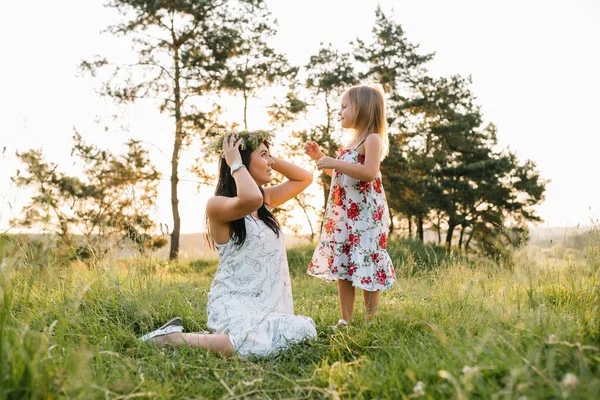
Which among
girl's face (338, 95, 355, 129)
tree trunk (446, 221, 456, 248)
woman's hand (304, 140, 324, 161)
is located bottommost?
tree trunk (446, 221, 456, 248)

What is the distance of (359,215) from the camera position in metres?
4.34

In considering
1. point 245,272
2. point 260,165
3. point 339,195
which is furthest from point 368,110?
point 245,272

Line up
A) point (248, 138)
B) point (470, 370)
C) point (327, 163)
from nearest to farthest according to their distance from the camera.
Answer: point (470, 370) → point (248, 138) → point (327, 163)

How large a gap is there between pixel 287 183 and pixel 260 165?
1.73 feet

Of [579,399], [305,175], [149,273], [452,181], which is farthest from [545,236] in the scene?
[452,181]

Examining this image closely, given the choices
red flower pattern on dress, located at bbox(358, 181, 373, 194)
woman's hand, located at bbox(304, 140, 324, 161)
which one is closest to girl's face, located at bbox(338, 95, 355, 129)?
woman's hand, located at bbox(304, 140, 324, 161)

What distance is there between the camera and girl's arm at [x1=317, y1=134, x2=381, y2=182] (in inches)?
161

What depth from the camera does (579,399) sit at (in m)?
1.80

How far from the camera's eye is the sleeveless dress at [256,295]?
3.52 metres

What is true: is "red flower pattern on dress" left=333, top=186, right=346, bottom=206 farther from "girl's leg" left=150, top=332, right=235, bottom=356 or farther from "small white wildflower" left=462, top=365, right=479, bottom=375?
"small white wildflower" left=462, top=365, right=479, bottom=375

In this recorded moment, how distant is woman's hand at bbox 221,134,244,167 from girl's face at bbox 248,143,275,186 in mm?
142

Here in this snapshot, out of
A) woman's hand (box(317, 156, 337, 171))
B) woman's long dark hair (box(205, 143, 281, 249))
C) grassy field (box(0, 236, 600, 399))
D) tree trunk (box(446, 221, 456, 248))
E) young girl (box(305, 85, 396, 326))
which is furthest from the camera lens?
tree trunk (box(446, 221, 456, 248))

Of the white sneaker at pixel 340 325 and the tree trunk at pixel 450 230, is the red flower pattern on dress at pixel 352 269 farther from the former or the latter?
the tree trunk at pixel 450 230

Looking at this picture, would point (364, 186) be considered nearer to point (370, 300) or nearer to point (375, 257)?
point (375, 257)
